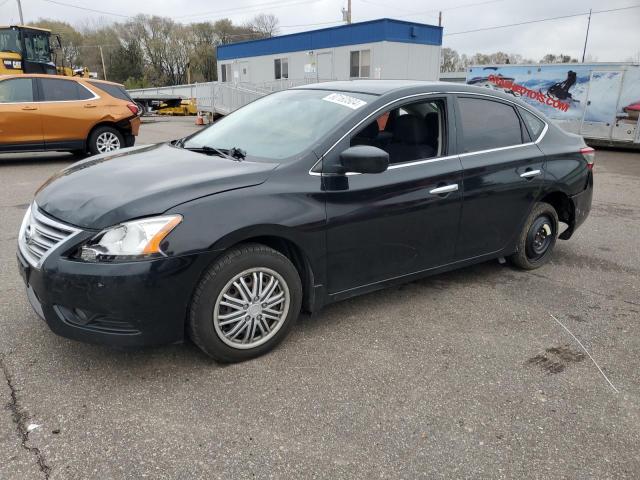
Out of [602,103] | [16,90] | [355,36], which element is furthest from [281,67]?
[16,90]

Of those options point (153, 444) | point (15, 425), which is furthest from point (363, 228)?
point (15, 425)

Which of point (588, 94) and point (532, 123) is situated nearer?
point (532, 123)

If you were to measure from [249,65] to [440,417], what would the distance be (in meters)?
32.6

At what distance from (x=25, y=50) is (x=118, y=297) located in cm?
1850

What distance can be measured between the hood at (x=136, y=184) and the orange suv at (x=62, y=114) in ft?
23.8

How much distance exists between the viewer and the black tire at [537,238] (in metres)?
4.62

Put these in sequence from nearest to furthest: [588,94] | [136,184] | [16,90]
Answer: [136,184] → [16,90] → [588,94]

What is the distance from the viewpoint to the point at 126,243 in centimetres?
262

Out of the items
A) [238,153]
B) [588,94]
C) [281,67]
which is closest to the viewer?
[238,153]

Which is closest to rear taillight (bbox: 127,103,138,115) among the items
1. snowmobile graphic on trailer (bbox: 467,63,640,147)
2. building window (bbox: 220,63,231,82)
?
snowmobile graphic on trailer (bbox: 467,63,640,147)

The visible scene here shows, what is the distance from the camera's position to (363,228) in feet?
11.1

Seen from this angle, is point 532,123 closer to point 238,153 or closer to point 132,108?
point 238,153

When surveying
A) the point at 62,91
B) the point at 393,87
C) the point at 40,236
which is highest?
the point at 393,87

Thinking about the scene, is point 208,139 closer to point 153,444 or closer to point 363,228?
point 363,228
